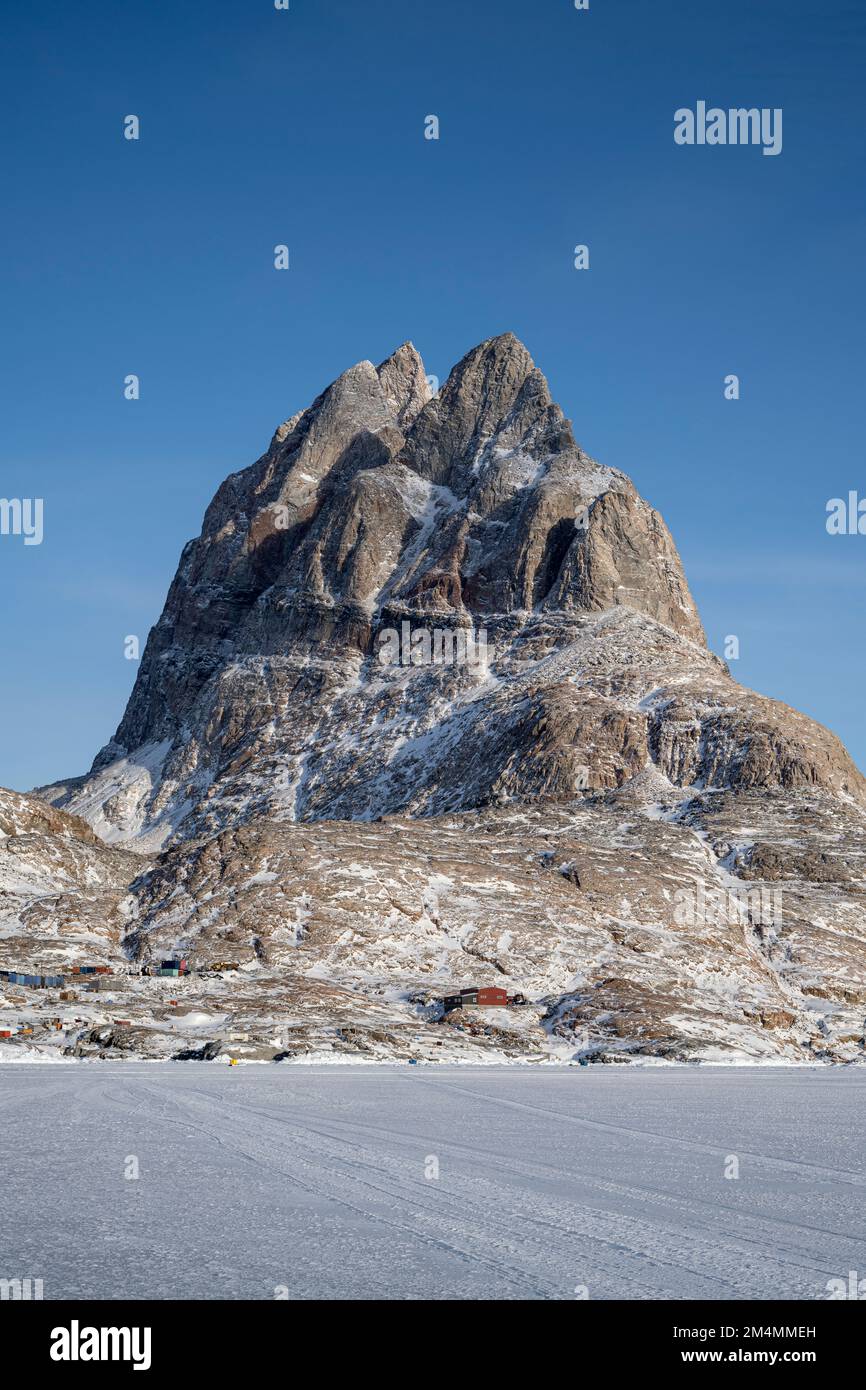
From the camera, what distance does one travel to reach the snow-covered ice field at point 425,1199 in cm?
1211

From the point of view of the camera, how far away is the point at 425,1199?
1709 centimetres

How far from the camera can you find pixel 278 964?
108m

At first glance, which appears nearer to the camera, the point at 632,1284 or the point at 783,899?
the point at 632,1284

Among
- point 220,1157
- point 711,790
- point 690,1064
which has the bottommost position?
point 690,1064

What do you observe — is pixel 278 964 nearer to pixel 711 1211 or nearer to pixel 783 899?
pixel 783 899

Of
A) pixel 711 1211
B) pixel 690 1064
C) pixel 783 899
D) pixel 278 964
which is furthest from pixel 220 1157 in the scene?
pixel 783 899

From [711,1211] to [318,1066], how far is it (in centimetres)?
5222

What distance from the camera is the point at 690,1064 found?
7688 centimetres

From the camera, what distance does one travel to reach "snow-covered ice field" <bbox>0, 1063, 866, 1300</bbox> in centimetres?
1211
